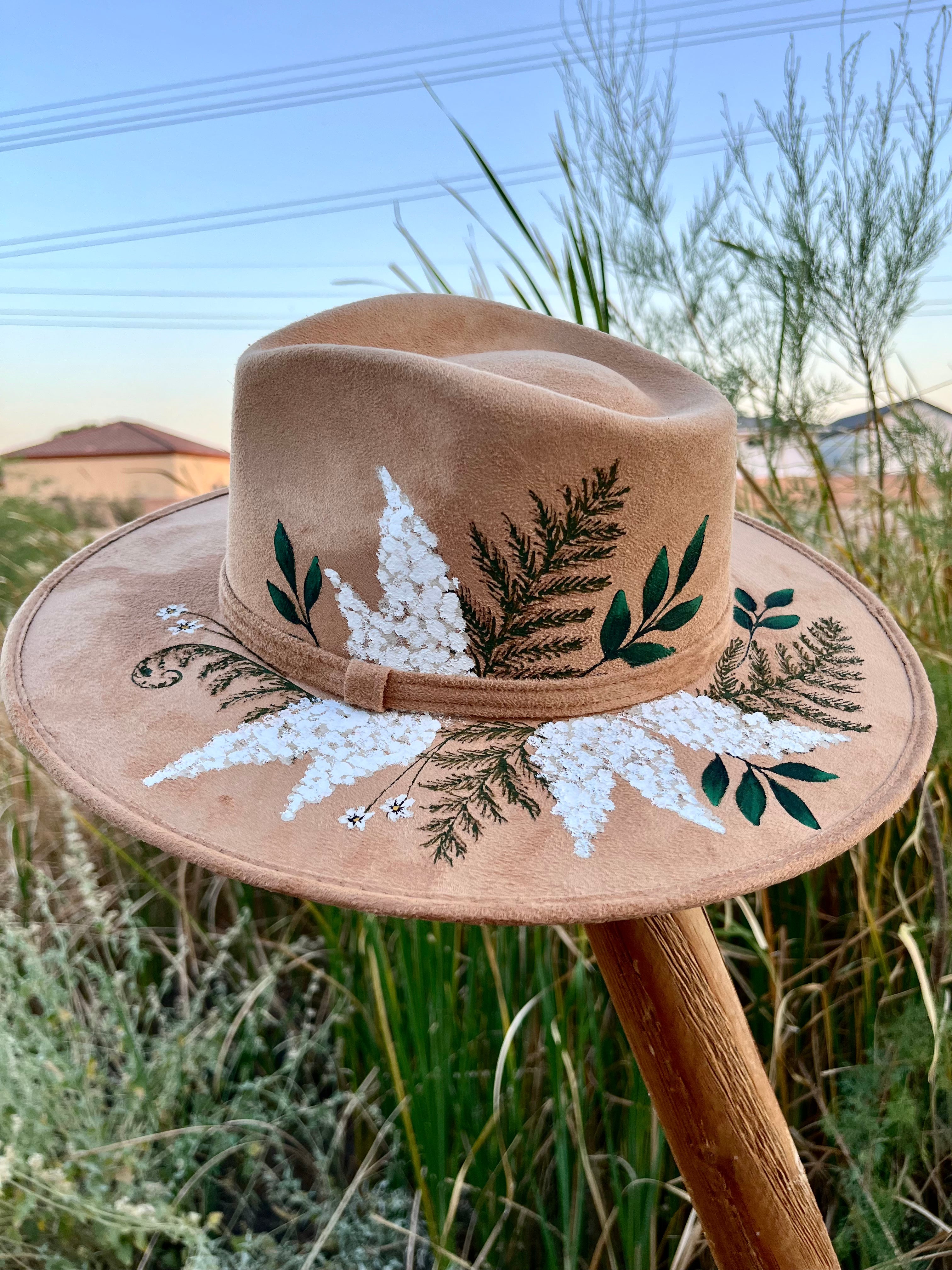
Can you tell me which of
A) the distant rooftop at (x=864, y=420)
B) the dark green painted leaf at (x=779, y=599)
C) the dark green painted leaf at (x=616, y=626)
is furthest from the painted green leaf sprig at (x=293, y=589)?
the distant rooftop at (x=864, y=420)

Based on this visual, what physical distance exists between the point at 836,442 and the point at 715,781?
1.13 m

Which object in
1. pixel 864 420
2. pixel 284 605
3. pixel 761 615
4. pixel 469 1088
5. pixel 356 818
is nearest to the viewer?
pixel 356 818

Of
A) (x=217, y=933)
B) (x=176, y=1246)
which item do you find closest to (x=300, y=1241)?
(x=176, y=1246)

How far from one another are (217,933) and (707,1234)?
50.1 inches

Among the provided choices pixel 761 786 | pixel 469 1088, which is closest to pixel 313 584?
pixel 761 786

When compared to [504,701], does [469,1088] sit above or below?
below

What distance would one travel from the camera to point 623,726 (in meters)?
0.60

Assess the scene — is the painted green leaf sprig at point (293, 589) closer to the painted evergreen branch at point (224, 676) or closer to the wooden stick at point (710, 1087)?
the painted evergreen branch at point (224, 676)

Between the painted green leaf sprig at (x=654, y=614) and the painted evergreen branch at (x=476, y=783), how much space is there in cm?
9

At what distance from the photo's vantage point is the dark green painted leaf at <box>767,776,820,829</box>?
1.82 feet

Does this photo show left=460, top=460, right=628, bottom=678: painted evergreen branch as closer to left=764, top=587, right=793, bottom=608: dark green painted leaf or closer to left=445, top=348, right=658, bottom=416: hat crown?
left=445, top=348, right=658, bottom=416: hat crown

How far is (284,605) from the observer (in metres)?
0.63

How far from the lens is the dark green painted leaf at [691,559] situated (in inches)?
24.4

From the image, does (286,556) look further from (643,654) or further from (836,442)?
(836,442)
